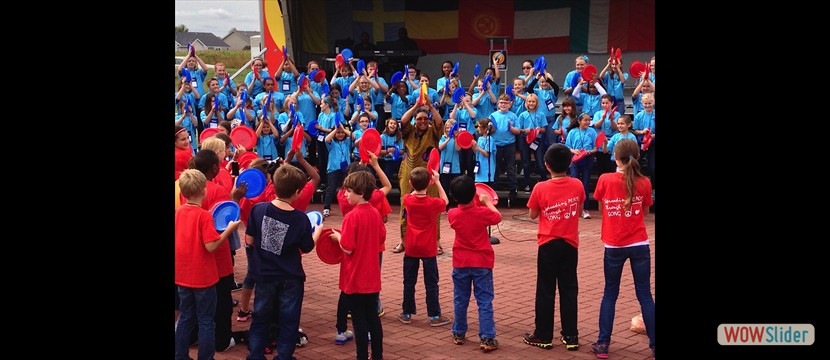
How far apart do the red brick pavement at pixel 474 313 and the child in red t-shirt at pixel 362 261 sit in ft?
1.41

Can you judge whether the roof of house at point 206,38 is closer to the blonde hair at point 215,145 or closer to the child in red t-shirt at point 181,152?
the child in red t-shirt at point 181,152

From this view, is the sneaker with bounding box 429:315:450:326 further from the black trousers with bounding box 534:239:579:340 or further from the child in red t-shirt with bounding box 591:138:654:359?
the child in red t-shirt with bounding box 591:138:654:359

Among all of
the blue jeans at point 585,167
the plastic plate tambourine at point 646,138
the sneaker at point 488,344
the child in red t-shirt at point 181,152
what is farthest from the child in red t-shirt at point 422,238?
the plastic plate tambourine at point 646,138

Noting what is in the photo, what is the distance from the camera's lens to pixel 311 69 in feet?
51.8

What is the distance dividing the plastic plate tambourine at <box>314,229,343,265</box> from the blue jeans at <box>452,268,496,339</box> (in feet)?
3.19

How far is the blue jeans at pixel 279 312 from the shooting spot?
5.85 meters

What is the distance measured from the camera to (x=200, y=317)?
5.85 meters

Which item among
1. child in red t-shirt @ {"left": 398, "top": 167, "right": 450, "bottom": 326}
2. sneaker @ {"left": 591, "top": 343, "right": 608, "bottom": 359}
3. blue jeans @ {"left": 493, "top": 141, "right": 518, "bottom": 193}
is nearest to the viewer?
sneaker @ {"left": 591, "top": 343, "right": 608, "bottom": 359}

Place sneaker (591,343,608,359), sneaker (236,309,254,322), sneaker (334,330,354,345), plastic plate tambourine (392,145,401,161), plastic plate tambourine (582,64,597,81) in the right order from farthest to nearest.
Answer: plastic plate tambourine (582,64,597,81), plastic plate tambourine (392,145,401,161), sneaker (236,309,254,322), sneaker (334,330,354,345), sneaker (591,343,608,359)

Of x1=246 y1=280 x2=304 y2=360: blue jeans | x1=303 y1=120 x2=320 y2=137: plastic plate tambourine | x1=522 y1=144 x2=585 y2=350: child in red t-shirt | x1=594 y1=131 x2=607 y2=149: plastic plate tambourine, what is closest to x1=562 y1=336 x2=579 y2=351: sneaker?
x1=522 y1=144 x2=585 y2=350: child in red t-shirt

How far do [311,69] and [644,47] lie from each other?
8026 mm

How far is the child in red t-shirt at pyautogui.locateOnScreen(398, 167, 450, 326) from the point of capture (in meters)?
6.99
